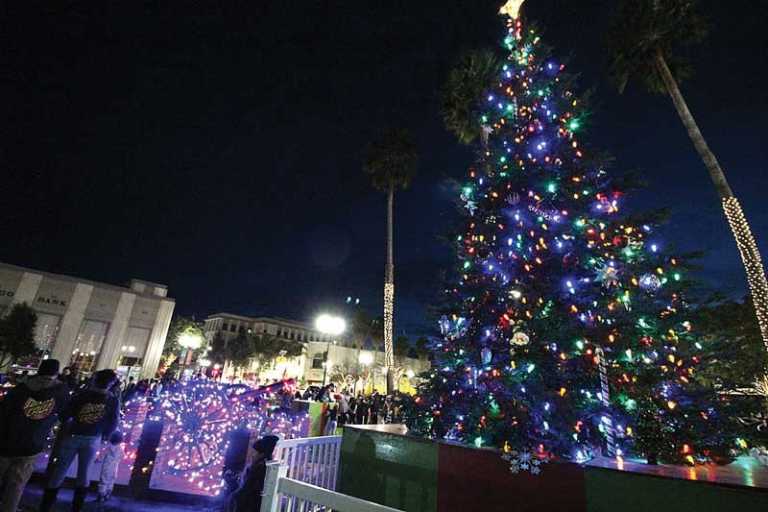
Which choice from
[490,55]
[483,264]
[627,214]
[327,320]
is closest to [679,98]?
[490,55]

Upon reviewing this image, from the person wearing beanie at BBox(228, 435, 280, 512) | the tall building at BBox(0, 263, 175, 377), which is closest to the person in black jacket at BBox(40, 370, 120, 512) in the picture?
the person wearing beanie at BBox(228, 435, 280, 512)

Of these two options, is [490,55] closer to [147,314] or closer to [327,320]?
[327,320]

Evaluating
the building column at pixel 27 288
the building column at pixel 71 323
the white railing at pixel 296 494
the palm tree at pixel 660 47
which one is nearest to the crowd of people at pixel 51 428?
the white railing at pixel 296 494

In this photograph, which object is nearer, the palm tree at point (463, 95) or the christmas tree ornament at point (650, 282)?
the christmas tree ornament at point (650, 282)

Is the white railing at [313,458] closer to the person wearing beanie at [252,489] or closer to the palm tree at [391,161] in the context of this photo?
the person wearing beanie at [252,489]

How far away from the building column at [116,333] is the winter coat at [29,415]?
153ft

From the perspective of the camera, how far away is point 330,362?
161 ft

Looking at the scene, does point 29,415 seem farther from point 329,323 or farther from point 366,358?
point 366,358

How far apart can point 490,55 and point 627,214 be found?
16655mm

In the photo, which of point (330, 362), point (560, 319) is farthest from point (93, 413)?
point (330, 362)

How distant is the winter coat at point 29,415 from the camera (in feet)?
13.5

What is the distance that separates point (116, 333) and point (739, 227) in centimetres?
5608

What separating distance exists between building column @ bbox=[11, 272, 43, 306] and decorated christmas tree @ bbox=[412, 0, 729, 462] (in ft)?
167

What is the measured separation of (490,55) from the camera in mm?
18703
